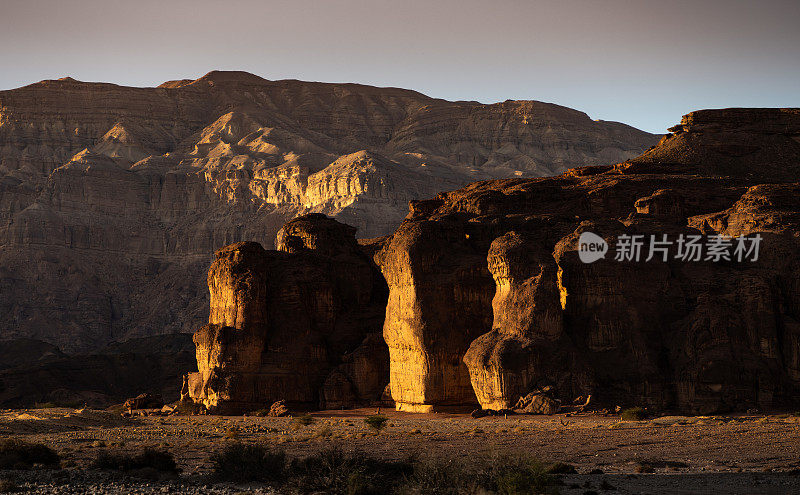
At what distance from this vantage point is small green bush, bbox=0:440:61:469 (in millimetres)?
34753

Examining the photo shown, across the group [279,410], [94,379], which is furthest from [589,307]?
[94,379]

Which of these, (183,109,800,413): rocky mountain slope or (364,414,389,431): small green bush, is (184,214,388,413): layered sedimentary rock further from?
(364,414,389,431): small green bush

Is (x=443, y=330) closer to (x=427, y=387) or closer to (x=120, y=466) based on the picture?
(x=427, y=387)

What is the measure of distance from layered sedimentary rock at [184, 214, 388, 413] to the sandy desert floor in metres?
4.13

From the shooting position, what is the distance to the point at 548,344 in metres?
52.4

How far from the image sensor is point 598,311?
54.9m

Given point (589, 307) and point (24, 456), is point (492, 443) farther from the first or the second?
point (589, 307)

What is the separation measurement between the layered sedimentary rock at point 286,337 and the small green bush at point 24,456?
26.5m

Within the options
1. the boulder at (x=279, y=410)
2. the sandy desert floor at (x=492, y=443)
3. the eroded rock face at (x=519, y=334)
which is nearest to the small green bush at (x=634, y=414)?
the sandy desert floor at (x=492, y=443)

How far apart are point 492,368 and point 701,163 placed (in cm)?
3989

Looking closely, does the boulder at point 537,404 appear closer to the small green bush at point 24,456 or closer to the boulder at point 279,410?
the boulder at point 279,410

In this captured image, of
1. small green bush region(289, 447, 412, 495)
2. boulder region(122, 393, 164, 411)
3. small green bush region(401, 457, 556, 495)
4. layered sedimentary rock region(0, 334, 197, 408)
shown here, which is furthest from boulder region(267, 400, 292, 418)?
small green bush region(401, 457, 556, 495)

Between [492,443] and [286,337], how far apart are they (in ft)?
93.4

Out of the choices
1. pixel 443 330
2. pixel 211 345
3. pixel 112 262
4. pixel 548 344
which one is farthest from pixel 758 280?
pixel 112 262
